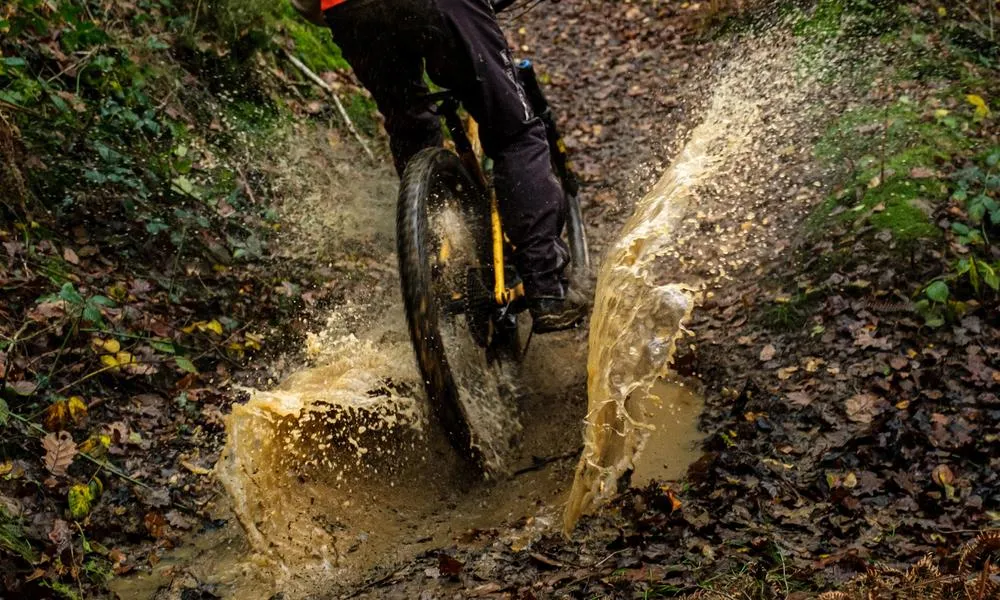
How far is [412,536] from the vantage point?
2992 mm

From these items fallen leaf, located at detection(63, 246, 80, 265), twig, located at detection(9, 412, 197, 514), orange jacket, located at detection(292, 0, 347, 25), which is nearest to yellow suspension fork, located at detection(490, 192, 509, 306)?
orange jacket, located at detection(292, 0, 347, 25)

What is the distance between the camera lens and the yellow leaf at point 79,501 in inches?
116

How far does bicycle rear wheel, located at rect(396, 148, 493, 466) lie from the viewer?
2.78 meters

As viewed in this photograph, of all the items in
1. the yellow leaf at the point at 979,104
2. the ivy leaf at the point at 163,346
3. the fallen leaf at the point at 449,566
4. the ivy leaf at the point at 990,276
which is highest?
the ivy leaf at the point at 163,346

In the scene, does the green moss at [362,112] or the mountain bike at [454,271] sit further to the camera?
the green moss at [362,112]

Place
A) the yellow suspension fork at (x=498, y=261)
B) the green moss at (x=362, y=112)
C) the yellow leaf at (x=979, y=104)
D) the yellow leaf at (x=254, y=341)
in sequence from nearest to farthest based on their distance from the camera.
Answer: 1. the yellow suspension fork at (x=498, y=261)
2. the yellow leaf at (x=254, y=341)
3. the yellow leaf at (x=979, y=104)
4. the green moss at (x=362, y=112)

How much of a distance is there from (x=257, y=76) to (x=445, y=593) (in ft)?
14.6

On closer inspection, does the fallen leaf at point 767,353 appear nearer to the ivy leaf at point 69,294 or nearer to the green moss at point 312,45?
the ivy leaf at point 69,294

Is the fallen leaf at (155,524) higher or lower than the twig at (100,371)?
lower

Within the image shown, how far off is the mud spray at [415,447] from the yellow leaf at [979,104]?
5.86 ft

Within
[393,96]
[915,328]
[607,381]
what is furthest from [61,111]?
[915,328]

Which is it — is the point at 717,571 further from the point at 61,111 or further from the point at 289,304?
the point at 61,111

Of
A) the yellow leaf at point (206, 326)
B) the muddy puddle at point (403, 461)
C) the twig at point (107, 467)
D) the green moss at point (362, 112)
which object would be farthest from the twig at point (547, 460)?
the green moss at point (362, 112)

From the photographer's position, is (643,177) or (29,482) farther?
(643,177)
